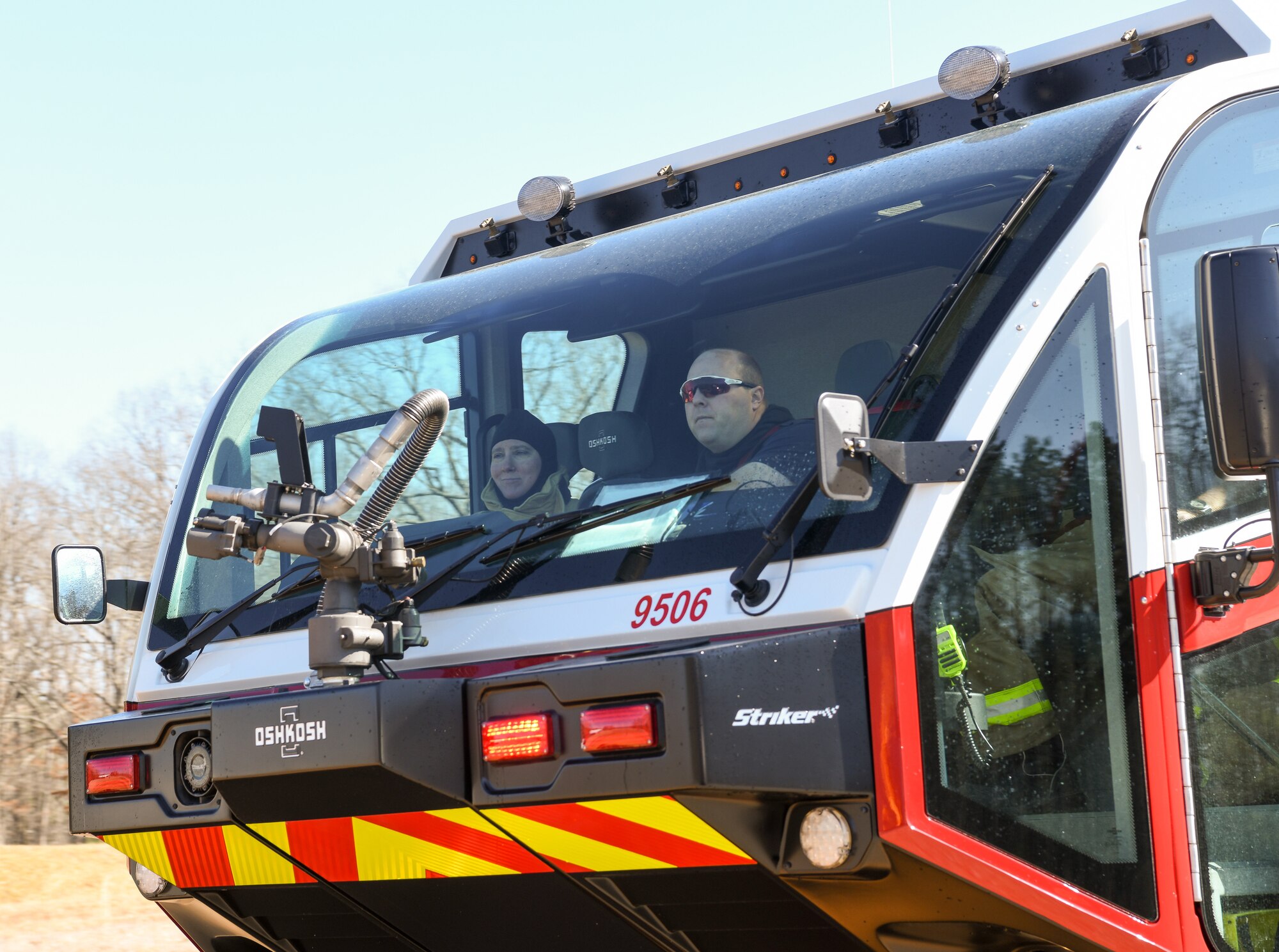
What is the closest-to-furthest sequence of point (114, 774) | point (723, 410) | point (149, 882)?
point (723, 410) < point (114, 774) < point (149, 882)

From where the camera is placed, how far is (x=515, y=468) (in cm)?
389

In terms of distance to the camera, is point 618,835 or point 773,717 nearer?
point 773,717

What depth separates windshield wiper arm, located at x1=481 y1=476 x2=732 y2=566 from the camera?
11.2 ft

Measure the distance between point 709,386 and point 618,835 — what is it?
106cm

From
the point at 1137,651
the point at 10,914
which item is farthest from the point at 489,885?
the point at 10,914

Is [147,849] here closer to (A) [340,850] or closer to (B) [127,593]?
(A) [340,850]

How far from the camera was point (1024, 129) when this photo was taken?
3.62m

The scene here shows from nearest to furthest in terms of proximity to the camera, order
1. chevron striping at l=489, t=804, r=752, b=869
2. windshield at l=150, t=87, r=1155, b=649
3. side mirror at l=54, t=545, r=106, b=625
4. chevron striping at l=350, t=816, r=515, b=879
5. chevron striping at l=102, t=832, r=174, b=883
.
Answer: chevron striping at l=489, t=804, r=752, b=869 → windshield at l=150, t=87, r=1155, b=649 → chevron striping at l=350, t=816, r=515, b=879 → chevron striping at l=102, t=832, r=174, b=883 → side mirror at l=54, t=545, r=106, b=625

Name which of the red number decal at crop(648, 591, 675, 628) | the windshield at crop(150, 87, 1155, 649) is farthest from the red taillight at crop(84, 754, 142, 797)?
the red number decal at crop(648, 591, 675, 628)

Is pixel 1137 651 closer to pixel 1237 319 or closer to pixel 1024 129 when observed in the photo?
pixel 1237 319

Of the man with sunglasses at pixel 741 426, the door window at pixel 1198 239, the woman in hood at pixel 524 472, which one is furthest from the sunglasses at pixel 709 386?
the door window at pixel 1198 239

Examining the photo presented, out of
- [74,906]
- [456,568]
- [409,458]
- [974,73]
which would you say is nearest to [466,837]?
[456,568]

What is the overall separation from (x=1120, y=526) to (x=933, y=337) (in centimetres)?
51

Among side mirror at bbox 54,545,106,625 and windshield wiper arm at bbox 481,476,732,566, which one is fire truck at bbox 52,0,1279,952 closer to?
windshield wiper arm at bbox 481,476,732,566
